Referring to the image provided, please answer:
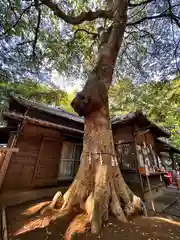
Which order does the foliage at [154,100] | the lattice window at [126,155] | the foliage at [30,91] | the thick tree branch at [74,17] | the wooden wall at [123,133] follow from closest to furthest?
1. the thick tree branch at [74,17]
2. the lattice window at [126,155]
3. the wooden wall at [123,133]
4. the foliage at [154,100]
5. the foliage at [30,91]

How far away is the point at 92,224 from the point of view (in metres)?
2.15

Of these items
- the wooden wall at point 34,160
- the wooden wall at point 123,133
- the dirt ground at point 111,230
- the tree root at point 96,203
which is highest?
the wooden wall at point 123,133

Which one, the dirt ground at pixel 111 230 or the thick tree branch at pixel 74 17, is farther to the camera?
the thick tree branch at pixel 74 17

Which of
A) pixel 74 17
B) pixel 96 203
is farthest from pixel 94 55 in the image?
pixel 96 203

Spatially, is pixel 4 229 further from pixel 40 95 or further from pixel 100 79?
pixel 40 95

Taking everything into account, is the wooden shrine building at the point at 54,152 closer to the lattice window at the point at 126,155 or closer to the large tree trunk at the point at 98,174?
the lattice window at the point at 126,155

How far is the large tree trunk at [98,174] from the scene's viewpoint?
2546 mm

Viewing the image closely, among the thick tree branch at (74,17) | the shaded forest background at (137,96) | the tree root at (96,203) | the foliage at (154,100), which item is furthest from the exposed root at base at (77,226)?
the shaded forest background at (137,96)

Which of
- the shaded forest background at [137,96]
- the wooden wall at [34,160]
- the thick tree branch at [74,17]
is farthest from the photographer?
the shaded forest background at [137,96]

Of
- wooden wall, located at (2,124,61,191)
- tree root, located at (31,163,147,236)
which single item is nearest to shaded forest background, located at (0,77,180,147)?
wooden wall, located at (2,124,61,191)

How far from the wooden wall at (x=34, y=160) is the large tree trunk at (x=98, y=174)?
6.27ft

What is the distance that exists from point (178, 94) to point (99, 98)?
5350 millimetres

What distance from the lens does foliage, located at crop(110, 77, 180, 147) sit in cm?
682

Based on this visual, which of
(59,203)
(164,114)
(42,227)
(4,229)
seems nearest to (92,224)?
(42,227)
